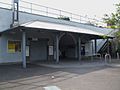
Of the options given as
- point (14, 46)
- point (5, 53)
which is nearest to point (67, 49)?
point (14, 46)

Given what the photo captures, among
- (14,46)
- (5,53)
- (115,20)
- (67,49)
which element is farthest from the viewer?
(67,49)

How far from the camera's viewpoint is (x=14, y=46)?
66.9 feet

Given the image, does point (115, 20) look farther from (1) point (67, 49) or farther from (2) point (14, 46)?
(1) point (67, 49)

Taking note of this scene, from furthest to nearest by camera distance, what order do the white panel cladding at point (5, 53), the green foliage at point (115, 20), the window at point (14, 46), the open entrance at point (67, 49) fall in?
the open entrance at point (67, 49) < the window at point (14, 46) < the white panel cladding at point (5, 53) < the green foliage at point (115, 20)

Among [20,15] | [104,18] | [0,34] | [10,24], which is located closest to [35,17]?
[20,15]

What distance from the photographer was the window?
65.5ft

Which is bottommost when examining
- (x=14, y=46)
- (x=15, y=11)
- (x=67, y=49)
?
(x=67, y=49)

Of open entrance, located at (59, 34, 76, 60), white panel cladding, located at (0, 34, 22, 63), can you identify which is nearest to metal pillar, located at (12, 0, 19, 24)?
white panel cladding, located at (0, 34, 22, 63)

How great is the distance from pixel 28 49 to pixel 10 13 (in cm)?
423

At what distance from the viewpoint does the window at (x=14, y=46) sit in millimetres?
19950

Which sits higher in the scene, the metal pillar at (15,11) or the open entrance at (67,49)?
the metal pillar at (15,11)

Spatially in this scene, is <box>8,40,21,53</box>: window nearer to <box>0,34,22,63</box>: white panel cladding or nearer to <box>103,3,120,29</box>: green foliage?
<box>0,34,22,63</box>: white panel cladding

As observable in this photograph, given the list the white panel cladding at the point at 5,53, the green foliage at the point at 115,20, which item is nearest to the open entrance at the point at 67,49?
the white panel cladding at the point at 5,53

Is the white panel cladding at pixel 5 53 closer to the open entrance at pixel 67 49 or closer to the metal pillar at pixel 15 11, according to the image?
the metal pillar at pixel 15 11
